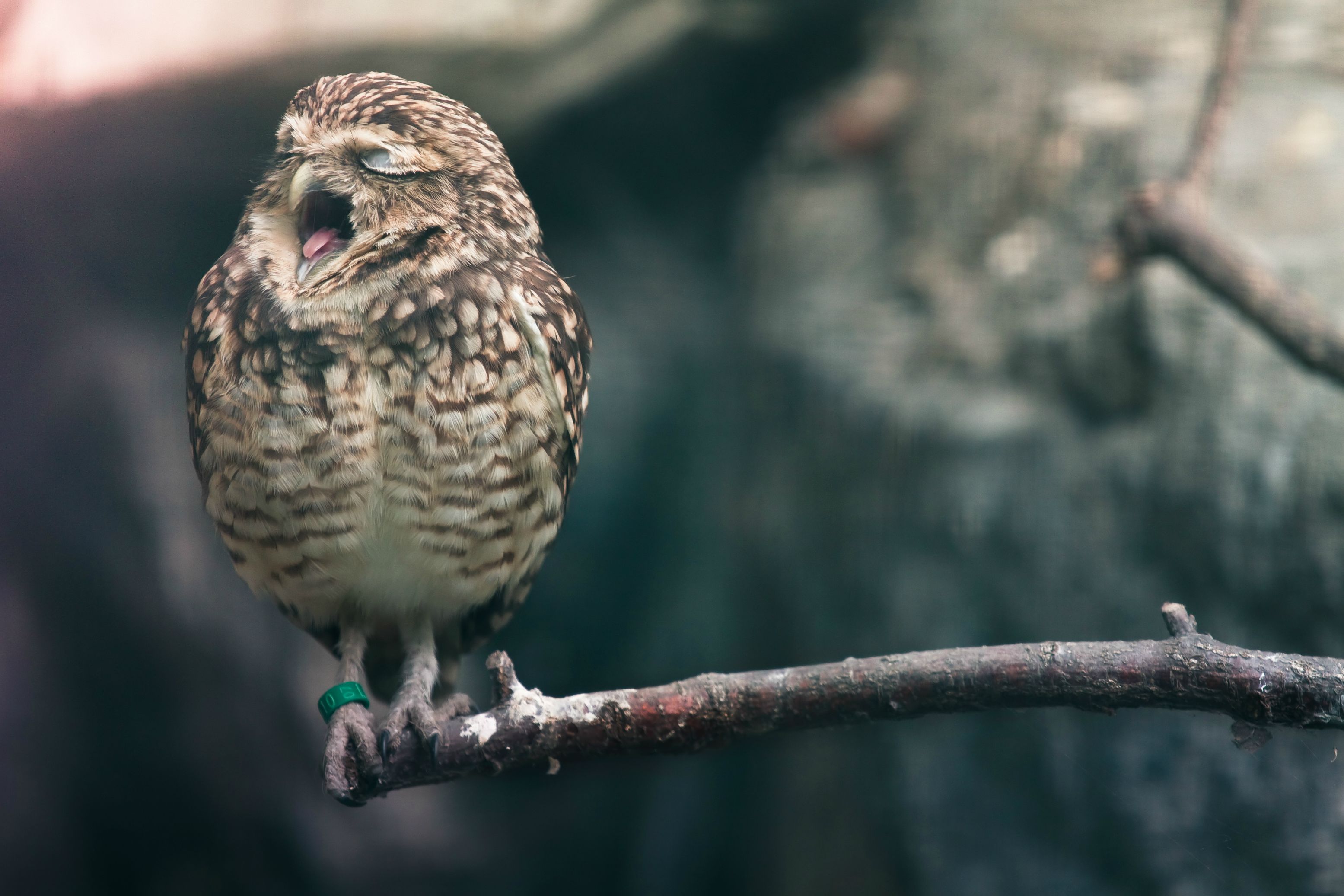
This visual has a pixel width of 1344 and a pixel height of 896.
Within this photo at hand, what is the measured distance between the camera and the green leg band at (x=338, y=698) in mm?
973

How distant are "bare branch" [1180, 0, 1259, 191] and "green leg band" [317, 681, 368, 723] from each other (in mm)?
1773

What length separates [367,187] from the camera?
0.76 m

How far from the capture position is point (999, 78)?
2.32m

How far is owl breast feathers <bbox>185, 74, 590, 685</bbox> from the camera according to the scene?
773 mm

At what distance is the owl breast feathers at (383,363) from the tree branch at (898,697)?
0.17m

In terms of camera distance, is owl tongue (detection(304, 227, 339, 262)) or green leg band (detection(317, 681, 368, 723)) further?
green leg band (detection(317, 681, 368, 723))

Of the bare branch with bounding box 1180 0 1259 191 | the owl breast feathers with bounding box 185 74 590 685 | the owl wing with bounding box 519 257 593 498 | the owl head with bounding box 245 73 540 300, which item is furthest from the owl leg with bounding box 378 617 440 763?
the bare branch with bounding box 1180 0 1259 191

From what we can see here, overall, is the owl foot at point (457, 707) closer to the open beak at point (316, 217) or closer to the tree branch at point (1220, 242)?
the open beak at point (316, 217)

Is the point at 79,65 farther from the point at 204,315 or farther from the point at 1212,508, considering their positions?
the point at 1212,508

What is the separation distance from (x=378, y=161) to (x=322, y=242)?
85mm

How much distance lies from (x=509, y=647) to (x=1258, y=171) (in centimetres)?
197

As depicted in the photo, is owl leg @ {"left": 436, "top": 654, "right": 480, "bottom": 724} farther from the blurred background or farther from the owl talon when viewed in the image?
the blurred background

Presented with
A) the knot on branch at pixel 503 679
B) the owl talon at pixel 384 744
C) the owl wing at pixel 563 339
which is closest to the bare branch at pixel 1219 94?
the owl wing at pixel 563 339

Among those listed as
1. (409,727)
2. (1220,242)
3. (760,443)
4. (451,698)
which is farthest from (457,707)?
(1220,242)
